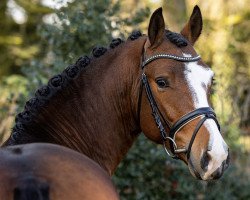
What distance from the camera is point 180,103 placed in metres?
3.59

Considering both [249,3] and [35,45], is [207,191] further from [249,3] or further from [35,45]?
[35,45]

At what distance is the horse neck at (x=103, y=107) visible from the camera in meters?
3.79

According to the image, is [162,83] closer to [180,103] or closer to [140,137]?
[180,103]

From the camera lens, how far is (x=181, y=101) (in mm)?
3584

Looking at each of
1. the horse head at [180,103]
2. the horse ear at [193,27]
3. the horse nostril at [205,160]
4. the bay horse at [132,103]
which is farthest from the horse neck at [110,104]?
the horse nostril at [205,160]

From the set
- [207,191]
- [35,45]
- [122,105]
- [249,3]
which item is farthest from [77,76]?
[35,45]

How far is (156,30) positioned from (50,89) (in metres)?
0.75

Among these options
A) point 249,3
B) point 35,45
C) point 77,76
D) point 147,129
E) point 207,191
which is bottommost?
point 35,45

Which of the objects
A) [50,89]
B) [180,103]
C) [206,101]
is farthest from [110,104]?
[206,101]

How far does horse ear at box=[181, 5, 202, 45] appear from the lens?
13.4ft

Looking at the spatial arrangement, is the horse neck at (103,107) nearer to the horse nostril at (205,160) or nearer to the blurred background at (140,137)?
the horse nostril at (205,160)

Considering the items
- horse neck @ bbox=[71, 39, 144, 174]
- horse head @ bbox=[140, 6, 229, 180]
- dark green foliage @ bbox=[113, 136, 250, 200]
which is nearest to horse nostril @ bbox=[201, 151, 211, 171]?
horse head @ bbox=[140, 6, 229, 180]

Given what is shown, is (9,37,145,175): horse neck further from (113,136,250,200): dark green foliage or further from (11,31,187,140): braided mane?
(113,136,250,200): dark green foliage

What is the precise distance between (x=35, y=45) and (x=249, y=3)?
6919mm
